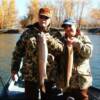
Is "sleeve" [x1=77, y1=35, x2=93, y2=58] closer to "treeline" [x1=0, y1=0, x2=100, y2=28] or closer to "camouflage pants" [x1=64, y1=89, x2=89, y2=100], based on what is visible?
"camouflage pants" [x1=64, y1=89, x2=89, y2=100]

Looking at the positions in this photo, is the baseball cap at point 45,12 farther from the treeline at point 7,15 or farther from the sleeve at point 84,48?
the treeline at point 7,15

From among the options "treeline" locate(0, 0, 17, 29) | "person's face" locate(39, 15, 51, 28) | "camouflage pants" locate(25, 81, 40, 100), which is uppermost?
"person's face" locate(39, 15, 51, 28)

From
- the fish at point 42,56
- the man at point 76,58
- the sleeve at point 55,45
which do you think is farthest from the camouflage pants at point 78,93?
the sleeve at point 55,45

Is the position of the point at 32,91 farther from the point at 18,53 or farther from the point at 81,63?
the point at 81,63

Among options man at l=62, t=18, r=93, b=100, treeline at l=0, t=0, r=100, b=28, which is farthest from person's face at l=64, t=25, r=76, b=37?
treeline at l=0, t=0, r=100, b=28

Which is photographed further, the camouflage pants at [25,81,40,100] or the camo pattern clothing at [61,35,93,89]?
the camouflage pants at [25,81,40,100]

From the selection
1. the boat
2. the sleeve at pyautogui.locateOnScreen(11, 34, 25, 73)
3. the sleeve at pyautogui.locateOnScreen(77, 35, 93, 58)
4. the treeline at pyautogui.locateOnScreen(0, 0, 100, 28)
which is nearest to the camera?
the sleeve at pyautogui.locateOnScreen(77, 35, 93, 58)

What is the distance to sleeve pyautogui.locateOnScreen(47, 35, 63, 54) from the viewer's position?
427 cm

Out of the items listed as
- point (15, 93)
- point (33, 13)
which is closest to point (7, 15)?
point (33, 13)

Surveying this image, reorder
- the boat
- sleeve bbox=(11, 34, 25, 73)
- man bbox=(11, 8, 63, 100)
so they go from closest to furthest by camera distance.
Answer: man bbox=(11, 8, 63, 100)
sleeve bbox=(11, 34, 25, 73)
the boat

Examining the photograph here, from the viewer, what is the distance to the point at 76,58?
14.0 ft

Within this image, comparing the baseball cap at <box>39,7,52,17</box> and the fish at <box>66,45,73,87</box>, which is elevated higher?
the baseball cap at <box>39,7,52,17</box>

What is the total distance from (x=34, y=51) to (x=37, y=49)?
0.04 m

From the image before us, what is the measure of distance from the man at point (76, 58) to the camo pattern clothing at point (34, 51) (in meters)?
0.11
